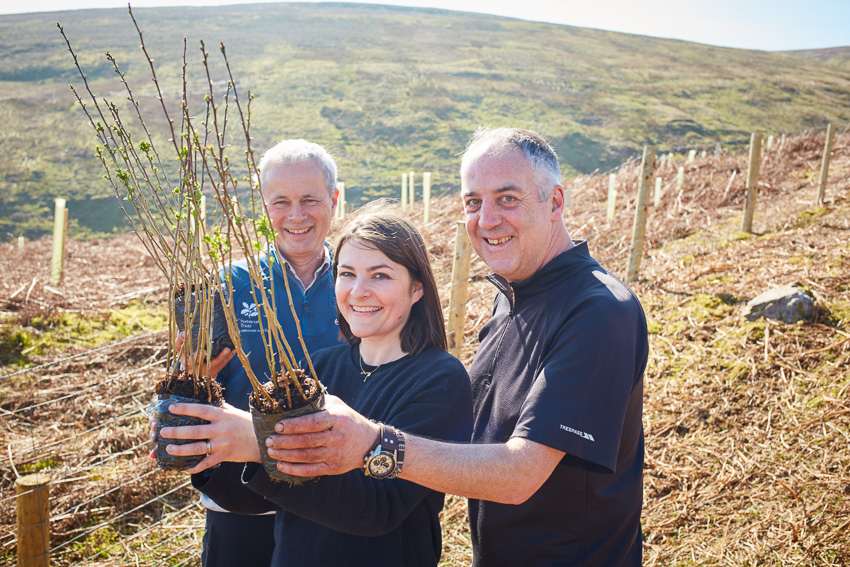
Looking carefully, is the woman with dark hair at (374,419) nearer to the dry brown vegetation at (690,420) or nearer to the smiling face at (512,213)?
the smiling face at (512,213)

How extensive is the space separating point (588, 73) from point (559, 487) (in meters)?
37.2

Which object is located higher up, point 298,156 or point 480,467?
point 298,156

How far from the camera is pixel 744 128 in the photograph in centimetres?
2452

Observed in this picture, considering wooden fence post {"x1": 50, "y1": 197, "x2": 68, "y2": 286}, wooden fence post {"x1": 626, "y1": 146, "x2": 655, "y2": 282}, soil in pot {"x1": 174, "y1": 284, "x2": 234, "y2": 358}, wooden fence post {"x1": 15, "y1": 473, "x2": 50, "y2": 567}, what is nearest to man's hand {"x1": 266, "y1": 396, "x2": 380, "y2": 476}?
soil in pot {"x1": 174, "y1": 284, "x2": 234, "y2": 358}

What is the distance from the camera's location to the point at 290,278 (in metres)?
2.32

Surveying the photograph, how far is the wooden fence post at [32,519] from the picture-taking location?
2.26 meters

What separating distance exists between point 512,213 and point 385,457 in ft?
2.83

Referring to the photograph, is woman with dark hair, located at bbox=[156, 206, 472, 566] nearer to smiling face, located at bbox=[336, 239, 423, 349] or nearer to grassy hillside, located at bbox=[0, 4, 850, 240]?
smiling face, located at bbox=[336, 239, 423, 349]

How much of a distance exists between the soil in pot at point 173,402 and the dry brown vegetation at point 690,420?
1678mm

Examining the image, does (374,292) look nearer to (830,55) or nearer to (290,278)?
(290,278)

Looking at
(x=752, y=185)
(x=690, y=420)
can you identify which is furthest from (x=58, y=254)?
(x=752, y=185)

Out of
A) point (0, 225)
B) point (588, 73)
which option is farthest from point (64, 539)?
point (588, 73)

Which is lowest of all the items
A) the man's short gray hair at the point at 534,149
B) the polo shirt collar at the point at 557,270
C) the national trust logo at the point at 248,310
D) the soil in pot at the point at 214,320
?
the national trust logo at the point at 248,310

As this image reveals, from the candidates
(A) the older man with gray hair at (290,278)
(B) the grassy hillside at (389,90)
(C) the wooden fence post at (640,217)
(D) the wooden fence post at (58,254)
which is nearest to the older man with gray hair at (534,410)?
(A) the older man with gray hair at (290,278)
